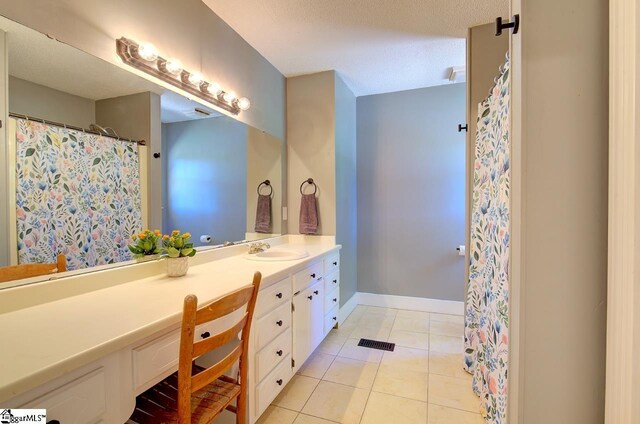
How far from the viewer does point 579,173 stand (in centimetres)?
61

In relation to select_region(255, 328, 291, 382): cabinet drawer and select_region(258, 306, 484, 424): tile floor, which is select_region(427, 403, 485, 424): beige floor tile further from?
select_region(255, 328, 291, 382): cabinet drawer

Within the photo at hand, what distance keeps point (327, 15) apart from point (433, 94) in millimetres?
1606

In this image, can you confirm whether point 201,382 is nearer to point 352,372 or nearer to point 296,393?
point 296,393

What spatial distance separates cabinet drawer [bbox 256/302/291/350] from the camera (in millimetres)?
1376

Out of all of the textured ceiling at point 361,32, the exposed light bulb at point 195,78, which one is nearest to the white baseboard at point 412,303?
the textured ceiling at point 361,32

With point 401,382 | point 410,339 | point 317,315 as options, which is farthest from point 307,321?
point 410,339

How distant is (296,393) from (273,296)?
74 cm

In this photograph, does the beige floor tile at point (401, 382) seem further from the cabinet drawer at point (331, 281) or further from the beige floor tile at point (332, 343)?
the cabinet drawer at point (331, 281)

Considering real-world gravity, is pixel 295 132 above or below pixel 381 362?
above

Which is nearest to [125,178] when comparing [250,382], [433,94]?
[250,382]

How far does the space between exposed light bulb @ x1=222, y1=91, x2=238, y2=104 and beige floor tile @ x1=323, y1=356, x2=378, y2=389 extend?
2067 mm

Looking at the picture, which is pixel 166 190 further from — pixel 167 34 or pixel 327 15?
pixel 327 15

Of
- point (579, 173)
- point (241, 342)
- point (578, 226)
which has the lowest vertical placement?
point (241, 342)

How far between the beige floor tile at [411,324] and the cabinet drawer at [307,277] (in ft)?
3.69
